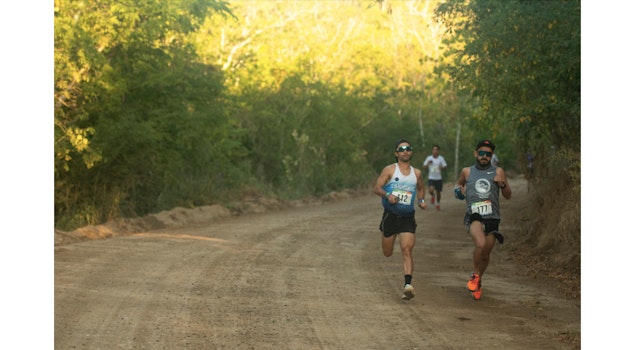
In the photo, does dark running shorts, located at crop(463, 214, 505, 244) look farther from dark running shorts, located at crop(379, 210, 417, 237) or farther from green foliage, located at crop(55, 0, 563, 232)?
green foliage, located at crop(55, 0, 563, 232)

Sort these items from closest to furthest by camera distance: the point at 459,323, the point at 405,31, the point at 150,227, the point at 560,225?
the point at 459,323
the point at 560,225
the point at 150,227
the point at 405,31

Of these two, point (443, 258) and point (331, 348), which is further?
point (443, 258)

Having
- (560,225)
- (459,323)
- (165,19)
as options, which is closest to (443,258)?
(560,225)

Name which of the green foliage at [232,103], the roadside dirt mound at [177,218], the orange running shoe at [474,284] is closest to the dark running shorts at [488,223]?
the orange running shoe at [474,284]

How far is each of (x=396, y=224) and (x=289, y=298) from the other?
175cm

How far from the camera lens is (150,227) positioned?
20.5m

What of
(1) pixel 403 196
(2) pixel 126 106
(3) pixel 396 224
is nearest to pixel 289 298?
(3) pixel 396 224

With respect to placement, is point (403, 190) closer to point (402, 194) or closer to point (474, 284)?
point (402, 194)

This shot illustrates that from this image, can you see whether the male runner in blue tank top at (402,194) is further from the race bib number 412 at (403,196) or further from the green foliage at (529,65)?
the green foliage at (529,65)

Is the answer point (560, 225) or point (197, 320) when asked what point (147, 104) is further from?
point (197, 320)

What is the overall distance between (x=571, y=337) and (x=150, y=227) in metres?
13.3

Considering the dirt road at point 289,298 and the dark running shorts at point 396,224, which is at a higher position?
the dark running shorts at point 396,224

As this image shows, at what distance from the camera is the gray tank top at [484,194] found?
11219 mm

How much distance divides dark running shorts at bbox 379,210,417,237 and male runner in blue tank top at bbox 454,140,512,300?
2.40ft
